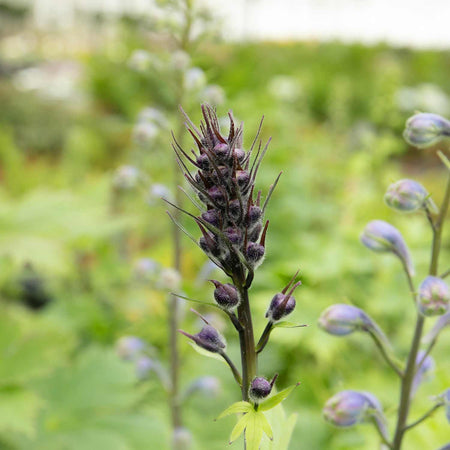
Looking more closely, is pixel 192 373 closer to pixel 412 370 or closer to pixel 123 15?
pixel 412 370

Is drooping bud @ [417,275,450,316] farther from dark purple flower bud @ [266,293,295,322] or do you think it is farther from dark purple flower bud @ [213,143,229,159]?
dark purple flower bud @ [213,143,229,159]

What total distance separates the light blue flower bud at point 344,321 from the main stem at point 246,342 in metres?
0.43

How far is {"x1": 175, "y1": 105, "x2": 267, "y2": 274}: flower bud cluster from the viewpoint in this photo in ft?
2.50

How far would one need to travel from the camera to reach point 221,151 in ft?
2.49

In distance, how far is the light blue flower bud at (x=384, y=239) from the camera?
129 cm

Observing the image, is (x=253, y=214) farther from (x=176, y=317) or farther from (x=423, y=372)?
(x=176, y=317)

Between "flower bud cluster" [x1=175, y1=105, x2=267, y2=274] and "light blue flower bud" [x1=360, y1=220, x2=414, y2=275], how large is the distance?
568mm

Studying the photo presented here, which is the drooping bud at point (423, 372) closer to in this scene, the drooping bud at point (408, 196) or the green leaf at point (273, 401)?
the drooping bud at point (408, 196)

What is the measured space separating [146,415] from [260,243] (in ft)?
6.36

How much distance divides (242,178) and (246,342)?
0.81 feet

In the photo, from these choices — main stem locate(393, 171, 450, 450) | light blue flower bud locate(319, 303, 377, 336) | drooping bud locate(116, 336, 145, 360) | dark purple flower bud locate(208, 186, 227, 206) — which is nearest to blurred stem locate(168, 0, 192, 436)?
drooping bud locate(116, 336, 145, 360)

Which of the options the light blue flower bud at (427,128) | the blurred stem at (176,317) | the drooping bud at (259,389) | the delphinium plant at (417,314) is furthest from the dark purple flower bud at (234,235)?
the blurred stem at (176,317)

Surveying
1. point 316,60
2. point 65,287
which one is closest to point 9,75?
point 316,60

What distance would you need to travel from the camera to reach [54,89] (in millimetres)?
15164
